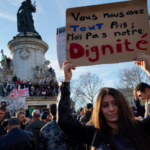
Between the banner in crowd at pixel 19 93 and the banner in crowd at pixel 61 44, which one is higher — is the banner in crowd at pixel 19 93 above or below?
below

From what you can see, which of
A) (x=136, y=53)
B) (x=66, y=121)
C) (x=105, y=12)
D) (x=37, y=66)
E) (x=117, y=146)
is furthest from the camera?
(x=37, y=66)

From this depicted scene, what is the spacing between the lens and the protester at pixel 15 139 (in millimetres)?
3197

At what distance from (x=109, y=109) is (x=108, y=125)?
194 mm

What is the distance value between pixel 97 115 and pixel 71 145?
3.04 feet

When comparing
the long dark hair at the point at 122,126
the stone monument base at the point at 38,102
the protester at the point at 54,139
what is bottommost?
the stone monument base at the point at 38,102

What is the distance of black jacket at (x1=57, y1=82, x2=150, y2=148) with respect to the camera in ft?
6.26

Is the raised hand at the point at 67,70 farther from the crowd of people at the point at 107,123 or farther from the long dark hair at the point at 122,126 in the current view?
the long dark hair at the point at 122,126

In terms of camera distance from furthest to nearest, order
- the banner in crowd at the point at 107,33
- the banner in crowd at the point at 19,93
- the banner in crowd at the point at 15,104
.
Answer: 1. the banner in crowd at the point at 19,93
2. the banner in crowd at the point at 15,104
3. the banner in crowd at the point at 107,33

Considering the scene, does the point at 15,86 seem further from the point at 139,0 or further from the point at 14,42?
the point at 139,0

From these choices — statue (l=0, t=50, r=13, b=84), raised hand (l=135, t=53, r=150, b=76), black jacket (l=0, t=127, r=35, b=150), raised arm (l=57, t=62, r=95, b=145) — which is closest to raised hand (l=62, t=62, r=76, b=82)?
raised arm (l=57, t=62, r=95, b=145)

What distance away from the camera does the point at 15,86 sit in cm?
2247

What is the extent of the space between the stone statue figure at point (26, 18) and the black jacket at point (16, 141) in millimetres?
26863

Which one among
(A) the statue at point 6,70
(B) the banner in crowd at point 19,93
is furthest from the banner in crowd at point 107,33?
(A) the statue at point 6,70

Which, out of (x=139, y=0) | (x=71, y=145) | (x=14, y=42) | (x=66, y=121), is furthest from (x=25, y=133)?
(x=14, y=42)
